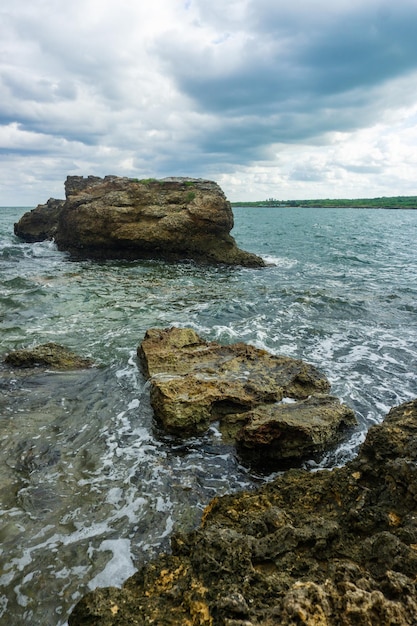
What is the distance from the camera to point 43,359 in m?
8.78

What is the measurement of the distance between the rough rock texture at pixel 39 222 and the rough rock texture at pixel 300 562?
39.3 m

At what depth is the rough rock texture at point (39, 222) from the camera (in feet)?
127

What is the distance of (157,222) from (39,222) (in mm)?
20889

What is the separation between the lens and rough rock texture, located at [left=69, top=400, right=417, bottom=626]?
8.10ft

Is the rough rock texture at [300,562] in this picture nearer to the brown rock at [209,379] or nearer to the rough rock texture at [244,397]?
the rough rock texture at [244,397]

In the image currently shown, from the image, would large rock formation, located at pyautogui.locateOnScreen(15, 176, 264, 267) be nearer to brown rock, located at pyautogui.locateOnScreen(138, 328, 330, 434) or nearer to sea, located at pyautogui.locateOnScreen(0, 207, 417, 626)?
sea, located at pyautogui.locateOnScreen(0, 207, 417, 626)

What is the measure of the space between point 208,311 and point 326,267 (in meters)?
14.4

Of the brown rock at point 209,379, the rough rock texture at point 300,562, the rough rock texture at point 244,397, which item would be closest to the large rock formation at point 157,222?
the brown rock at point 209,379

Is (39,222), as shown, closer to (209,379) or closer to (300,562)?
(209,379)

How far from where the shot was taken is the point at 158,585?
312 cm

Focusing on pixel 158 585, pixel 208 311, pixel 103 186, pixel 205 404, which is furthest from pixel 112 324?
pixel 103 186

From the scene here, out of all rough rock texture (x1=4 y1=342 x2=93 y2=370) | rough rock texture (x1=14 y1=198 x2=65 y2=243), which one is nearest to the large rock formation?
rough rock texture (x1=14 y1=198 x2=65 y2=243)

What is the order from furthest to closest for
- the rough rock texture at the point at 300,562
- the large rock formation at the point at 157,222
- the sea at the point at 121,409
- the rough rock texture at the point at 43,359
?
the large rock formation at the point at 157,222
the rough rock texture at the point at 43,359
the sea at the point at 121,409
the rough rock texture at the point at 300,562

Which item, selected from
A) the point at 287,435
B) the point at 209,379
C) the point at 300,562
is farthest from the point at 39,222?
the point at 300,562
